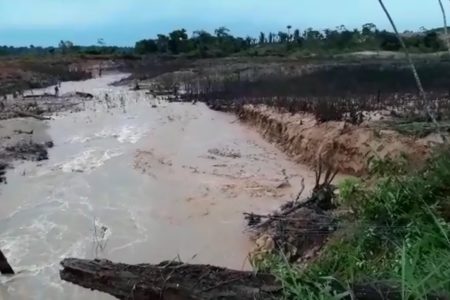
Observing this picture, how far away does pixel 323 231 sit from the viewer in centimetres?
601

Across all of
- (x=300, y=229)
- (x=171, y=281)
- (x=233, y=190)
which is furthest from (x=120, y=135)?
(x=171, y=281)

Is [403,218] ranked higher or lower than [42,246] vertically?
higher

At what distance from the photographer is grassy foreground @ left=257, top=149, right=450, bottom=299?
8.56 feet

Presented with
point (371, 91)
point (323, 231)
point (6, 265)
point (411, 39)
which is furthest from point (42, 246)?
point (411, 39)

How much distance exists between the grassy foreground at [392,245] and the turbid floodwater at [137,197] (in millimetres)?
1770

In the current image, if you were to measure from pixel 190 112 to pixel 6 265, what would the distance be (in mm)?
14651

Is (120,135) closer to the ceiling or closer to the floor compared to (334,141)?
closer to the floor

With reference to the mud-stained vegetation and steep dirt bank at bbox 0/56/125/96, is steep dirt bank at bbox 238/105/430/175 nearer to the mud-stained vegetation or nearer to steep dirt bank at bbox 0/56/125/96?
the mud-stained vegetation

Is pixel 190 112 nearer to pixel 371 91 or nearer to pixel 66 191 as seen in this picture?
pixel 371 91

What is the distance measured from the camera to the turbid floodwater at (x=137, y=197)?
26.2 feet

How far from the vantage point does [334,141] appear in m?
12.1

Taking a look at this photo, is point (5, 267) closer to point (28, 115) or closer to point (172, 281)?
point (172, 281)

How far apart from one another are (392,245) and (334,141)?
8.33 metres

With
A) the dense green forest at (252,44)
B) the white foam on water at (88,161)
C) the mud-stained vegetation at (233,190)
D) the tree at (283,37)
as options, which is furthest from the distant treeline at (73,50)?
the white foam on water at (88,161)
